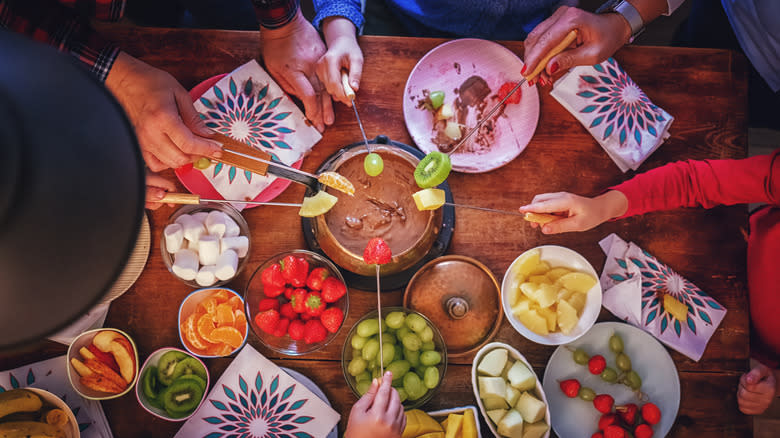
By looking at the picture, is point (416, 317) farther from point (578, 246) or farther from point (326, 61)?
point (326, 61)

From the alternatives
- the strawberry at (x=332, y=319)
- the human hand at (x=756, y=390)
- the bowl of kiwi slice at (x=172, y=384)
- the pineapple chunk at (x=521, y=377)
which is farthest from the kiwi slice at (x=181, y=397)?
the human hand at (x=756, y=390)

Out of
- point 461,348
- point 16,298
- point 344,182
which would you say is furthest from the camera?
point 461,348

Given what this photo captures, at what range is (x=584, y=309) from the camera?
128 centimetres

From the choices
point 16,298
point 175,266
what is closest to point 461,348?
point 175,266

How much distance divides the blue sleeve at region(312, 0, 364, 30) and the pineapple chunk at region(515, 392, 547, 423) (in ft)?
4.27

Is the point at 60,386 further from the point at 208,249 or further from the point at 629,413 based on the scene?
the point at 629,413

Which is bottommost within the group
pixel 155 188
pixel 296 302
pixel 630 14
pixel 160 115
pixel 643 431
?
pixel 643 431

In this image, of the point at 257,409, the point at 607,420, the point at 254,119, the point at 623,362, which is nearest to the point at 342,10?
the point at 254,119

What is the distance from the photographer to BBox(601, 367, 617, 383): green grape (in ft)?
4.45

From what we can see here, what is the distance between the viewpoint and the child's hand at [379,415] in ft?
3.59

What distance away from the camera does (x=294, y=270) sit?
129 centimetres

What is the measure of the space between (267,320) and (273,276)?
0.13m

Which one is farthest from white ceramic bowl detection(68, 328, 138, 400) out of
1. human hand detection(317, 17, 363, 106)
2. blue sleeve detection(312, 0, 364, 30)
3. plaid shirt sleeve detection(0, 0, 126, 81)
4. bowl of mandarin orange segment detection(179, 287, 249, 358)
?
blue sleeve detection(312, 0, 364, 30)

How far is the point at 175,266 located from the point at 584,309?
122 centimetres
